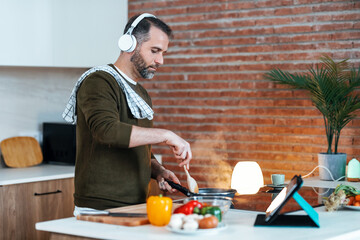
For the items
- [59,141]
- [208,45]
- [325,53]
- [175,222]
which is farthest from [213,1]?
[175,222]

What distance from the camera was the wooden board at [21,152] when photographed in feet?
14.3

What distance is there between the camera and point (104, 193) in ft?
8.66

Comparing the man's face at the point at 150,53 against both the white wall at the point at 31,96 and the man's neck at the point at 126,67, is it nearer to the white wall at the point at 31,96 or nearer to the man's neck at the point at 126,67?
the man's neck at the point at 126,67

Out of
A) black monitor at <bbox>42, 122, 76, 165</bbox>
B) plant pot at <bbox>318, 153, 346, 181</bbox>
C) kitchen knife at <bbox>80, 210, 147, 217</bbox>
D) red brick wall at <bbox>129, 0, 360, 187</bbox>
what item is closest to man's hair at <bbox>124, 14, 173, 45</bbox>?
kitchen knife at <bbox>80, 210, 147, 217</bbox>

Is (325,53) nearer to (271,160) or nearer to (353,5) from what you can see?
(353,5)

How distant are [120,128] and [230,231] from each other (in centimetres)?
60

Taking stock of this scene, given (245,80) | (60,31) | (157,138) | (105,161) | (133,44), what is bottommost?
(105,161)

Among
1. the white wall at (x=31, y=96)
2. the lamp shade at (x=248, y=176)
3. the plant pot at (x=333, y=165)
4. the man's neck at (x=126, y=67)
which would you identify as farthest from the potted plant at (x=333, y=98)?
the white wall at (x=31, y=96)

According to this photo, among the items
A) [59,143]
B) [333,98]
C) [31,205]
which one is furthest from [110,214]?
[59,143]

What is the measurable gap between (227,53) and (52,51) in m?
1.30

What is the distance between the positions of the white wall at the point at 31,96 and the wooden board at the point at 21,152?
0.09 m

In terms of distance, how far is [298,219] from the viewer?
7.67 ft

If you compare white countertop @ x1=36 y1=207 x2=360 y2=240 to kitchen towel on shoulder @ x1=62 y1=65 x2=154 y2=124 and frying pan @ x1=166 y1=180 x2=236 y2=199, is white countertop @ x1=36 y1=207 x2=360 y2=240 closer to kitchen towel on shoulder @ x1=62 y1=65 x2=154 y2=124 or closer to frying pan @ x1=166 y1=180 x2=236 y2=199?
frying pan @ x1=166 y1=180 x2=236 y2=199

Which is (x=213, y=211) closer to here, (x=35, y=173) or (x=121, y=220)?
(x=121, y=220)
